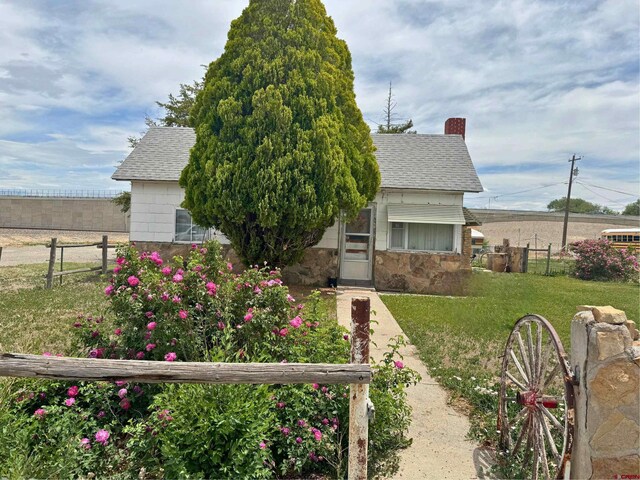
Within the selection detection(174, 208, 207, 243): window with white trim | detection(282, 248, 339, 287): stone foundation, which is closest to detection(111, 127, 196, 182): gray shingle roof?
detection(174, 208, 207, 243): window with white trim

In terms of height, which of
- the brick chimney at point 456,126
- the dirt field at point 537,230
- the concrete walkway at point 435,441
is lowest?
the concrete walkway at point 435,441

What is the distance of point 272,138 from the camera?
8.54 meters

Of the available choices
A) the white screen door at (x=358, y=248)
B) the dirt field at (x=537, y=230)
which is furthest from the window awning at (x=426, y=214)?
the dirt field at (x=537, y=230)

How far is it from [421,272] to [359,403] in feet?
31.1

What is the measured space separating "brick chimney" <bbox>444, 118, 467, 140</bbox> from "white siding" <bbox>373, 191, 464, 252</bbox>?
4.51 m

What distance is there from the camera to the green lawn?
4.35 m

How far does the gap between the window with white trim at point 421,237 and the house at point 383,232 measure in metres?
0.03

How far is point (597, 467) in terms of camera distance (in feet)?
7.00

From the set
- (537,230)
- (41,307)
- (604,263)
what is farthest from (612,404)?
(537,230)

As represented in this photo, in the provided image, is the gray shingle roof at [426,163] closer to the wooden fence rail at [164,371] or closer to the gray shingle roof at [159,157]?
the gray shingle roof at [159,157]

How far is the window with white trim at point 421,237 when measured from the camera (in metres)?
11.7

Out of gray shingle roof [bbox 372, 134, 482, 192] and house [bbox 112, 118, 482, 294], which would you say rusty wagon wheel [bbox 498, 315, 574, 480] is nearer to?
house [bbox 112, 118, 482, 294]

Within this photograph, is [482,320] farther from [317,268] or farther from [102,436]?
[102,436]

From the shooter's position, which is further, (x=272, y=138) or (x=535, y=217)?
(x=535, y=217)
